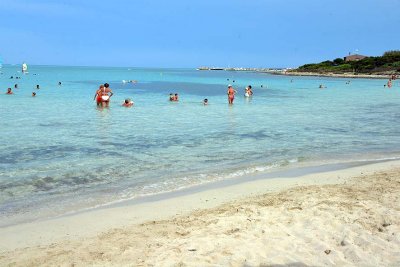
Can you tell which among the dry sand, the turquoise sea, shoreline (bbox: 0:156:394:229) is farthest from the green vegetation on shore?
the dry sand

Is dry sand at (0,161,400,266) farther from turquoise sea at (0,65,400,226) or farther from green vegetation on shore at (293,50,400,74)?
green vegetation on shore at (293,50,400,74)

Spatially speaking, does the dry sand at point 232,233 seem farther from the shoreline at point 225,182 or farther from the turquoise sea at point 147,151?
the turquoise sea at point 147,151

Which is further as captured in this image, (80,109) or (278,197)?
(80,109)

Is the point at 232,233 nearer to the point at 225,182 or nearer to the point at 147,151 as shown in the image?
the point at 225,182

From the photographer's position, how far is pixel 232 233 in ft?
18.5

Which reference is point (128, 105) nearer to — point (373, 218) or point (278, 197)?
point (278, 197)

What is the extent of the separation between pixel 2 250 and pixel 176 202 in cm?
299

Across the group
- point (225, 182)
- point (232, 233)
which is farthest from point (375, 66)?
point (232, 233)

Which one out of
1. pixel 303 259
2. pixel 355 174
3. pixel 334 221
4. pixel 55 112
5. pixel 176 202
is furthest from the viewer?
pixel 55 112

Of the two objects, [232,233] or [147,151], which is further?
[147,151]

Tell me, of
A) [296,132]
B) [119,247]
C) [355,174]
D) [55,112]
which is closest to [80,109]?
[55,112]

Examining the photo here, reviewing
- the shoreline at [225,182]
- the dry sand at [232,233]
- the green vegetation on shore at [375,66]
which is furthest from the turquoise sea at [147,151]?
the green vegetation on shore at [375,66]

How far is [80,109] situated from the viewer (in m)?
26.2

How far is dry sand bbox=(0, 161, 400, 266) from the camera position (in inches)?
194
